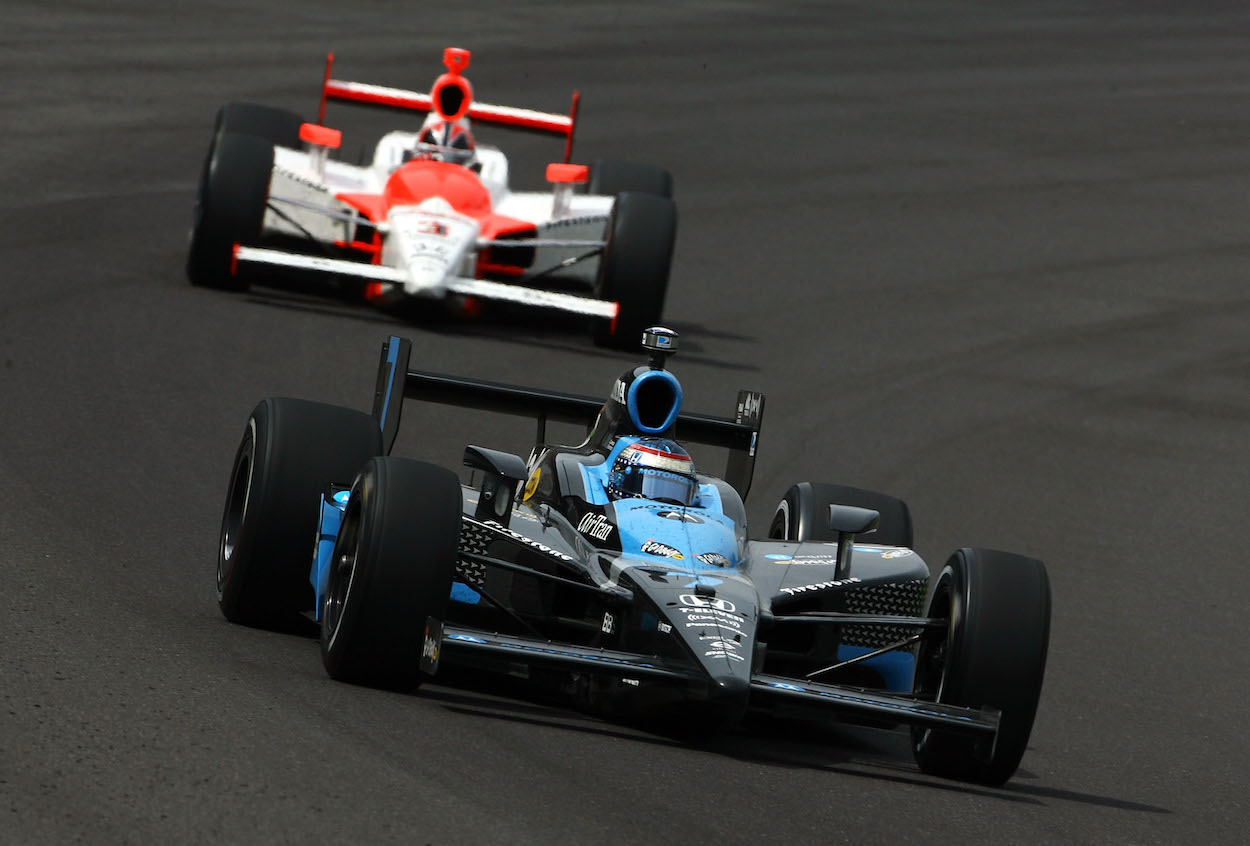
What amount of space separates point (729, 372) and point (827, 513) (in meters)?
6.76

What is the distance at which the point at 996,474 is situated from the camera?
14375 mm

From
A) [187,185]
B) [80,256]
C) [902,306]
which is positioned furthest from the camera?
[187,185]

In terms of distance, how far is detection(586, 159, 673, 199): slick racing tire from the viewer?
18.0 meters

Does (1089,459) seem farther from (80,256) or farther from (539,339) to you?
(80,256)

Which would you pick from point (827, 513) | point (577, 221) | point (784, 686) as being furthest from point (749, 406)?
point (577, 221)

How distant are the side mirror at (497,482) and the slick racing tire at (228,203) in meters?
8.24

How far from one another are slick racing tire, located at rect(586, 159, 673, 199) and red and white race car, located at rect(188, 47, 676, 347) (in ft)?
0.32

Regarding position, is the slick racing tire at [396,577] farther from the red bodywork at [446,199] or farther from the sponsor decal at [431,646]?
the red bodywork at [446,199]

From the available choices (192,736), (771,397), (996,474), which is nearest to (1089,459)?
(996,474)

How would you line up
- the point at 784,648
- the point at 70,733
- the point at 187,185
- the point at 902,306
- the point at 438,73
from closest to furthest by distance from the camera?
1. the point at 70,733
2. the point at 784,648
3. the point at 902,306
4. the point at 187,185
5. the point at 438,73

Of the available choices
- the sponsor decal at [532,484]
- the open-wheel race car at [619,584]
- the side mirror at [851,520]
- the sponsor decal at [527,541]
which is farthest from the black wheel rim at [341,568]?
the side mirror at [851,520]

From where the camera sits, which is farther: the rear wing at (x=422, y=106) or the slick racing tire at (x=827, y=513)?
the rear wing at (x=422, y=106)

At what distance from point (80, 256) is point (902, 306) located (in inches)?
289

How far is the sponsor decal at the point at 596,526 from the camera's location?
310 inches
